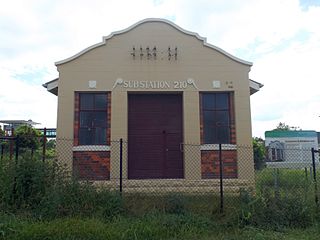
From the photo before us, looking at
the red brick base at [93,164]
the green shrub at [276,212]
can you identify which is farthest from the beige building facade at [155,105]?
the green shrub at [276,212]

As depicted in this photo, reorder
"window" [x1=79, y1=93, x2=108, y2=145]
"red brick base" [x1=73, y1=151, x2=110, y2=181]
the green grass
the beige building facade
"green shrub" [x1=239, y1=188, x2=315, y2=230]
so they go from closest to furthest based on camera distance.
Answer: the green grass, "green shrub" [x1=239, y1=188, x2=315, y2=230], "red brick base" [x1=73, y1=151, x2=110, y2=181], the beige building facade, "window" [x1=79, y1=93, x2=108, y2=145]

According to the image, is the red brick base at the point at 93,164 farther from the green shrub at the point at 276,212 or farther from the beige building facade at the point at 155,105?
the green shrub at the point at 276,212

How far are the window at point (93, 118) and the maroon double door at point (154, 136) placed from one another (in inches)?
31.3

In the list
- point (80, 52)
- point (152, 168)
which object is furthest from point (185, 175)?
point (80, 52)

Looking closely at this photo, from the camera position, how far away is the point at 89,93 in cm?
1079

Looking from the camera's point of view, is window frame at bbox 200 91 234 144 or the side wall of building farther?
window frame at bbox 200 91 234 144

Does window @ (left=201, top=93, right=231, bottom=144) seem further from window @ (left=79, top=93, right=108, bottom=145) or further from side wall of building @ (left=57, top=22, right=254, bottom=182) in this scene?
window @ (left=79, top=93, right=108, bottom=145)

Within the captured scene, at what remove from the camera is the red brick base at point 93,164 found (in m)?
10.4

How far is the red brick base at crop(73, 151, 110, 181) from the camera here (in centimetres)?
1036

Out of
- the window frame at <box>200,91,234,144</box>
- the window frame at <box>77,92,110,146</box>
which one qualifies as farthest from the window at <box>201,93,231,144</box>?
the window frame at <box>77,92,110,146</box>

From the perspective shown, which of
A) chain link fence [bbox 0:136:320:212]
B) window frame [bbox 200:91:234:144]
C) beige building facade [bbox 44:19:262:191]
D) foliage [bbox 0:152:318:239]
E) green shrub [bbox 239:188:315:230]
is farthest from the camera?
window frame [bbox 200:91:234:144]

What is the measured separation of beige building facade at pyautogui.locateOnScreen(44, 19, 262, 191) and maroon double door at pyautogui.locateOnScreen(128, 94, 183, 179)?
3 centimetres

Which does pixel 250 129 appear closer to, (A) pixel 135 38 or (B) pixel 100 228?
(A) pixel 135 38

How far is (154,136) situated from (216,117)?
1989mm
